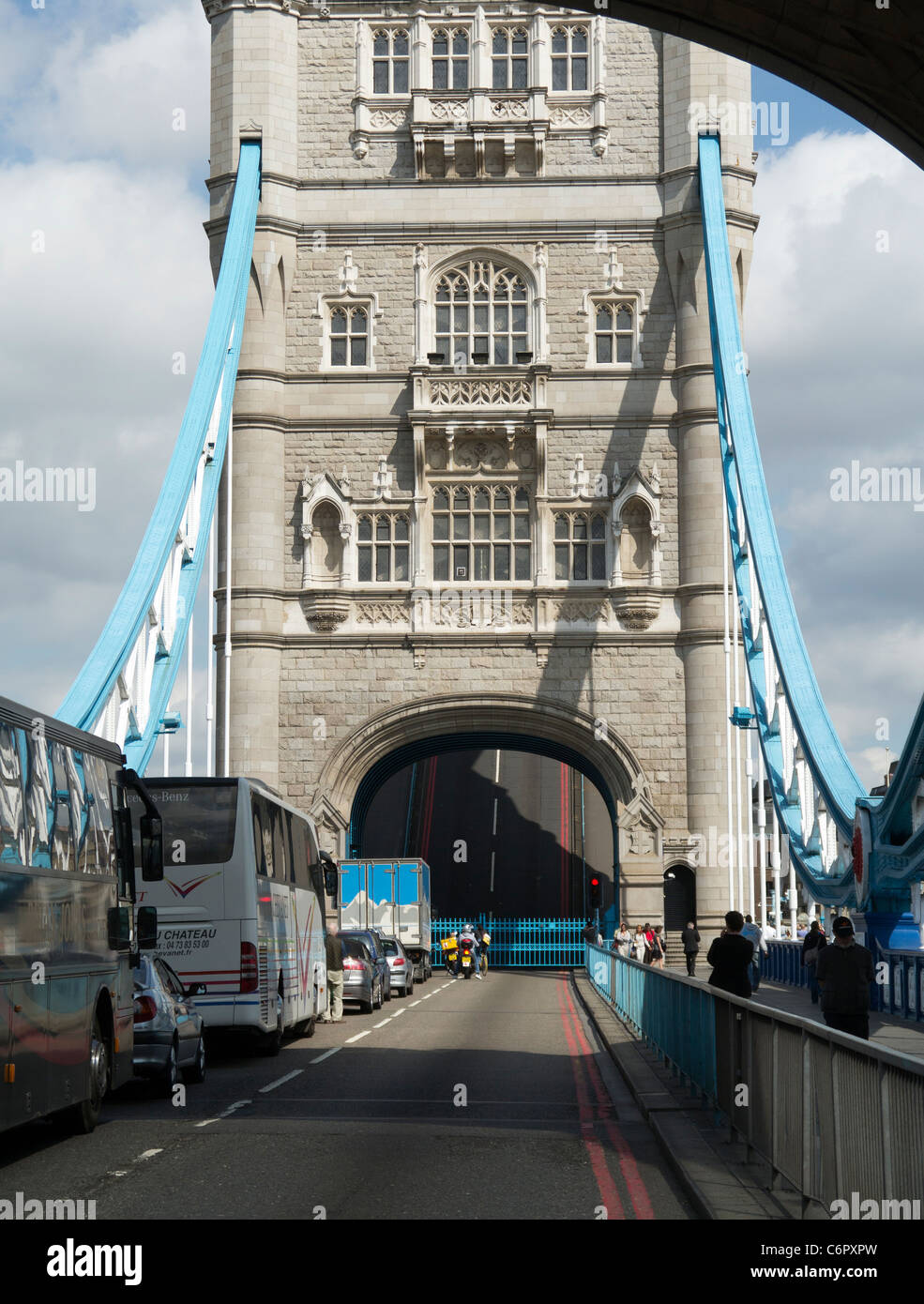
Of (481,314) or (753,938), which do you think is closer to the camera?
(753,938)

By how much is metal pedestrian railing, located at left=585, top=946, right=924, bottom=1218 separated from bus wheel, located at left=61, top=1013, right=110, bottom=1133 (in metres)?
4.09

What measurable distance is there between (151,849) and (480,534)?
81.8 feet

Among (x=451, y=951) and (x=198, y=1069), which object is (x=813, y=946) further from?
(x=451, y=951)

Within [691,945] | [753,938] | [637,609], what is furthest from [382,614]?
[753,938]

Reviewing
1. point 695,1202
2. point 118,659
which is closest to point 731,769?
point 118,659

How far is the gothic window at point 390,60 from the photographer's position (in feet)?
128

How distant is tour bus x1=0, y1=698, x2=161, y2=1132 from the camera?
9305mm

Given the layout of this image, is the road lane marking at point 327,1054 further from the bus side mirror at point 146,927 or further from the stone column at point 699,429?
the stone column at point 699,429

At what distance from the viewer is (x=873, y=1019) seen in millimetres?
21672

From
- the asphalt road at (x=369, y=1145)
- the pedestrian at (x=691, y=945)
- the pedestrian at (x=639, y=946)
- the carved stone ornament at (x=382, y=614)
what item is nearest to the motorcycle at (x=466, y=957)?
the pedestrian at (x=639, y=946)

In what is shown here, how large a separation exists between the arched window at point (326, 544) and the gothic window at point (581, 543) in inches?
189

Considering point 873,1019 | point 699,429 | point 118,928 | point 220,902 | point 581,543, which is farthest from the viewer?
point 581,543
